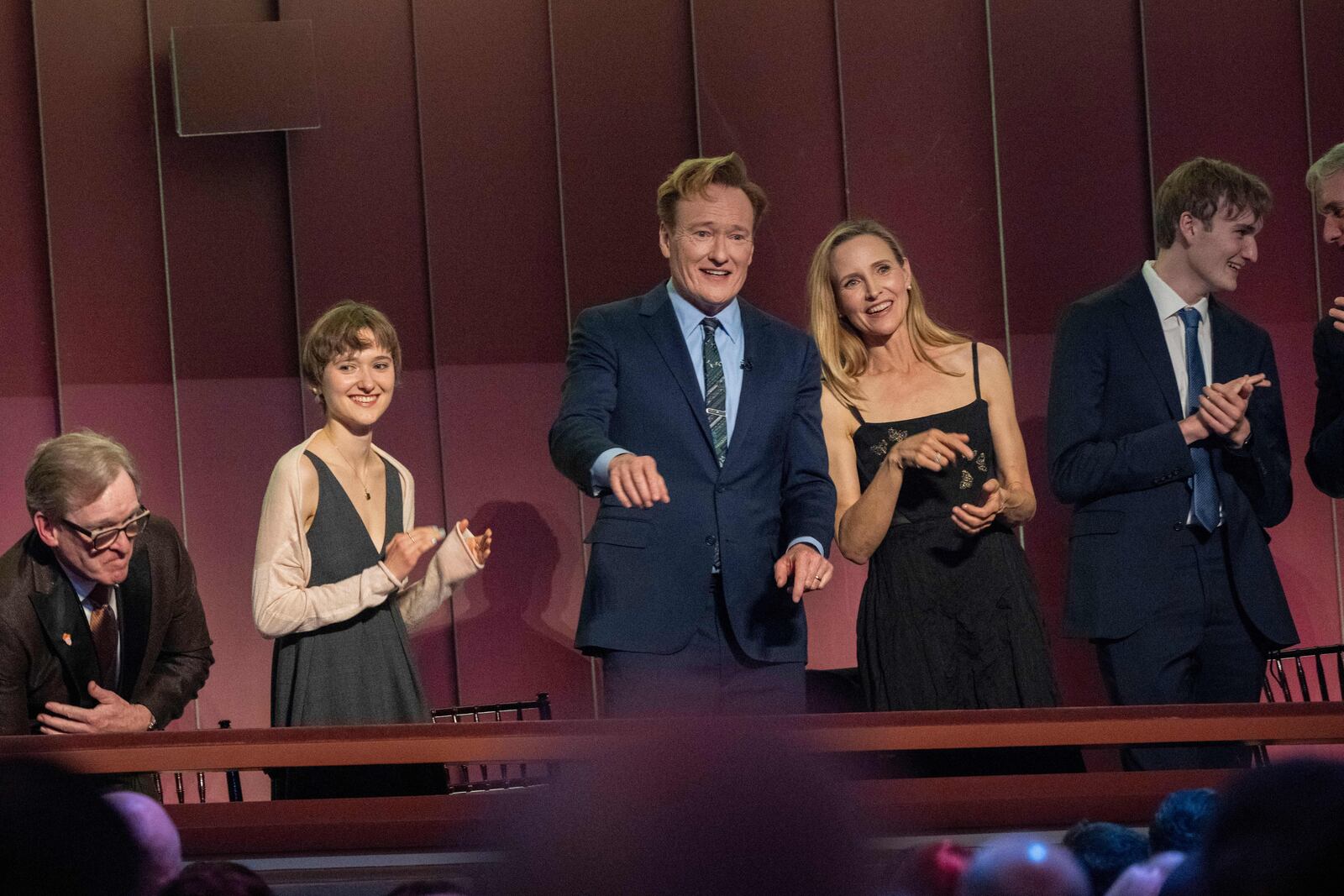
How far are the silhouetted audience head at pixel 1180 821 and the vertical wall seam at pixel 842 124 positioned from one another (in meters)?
2.85

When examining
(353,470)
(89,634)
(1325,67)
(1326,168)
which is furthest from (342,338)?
(1325,67)

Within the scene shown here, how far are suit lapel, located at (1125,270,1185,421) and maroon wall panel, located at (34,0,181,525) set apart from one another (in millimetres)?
2388

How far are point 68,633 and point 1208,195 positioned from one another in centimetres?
211

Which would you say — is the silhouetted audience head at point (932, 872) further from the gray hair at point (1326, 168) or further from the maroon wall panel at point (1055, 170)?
the maroon wall panel at point (1055, 170)

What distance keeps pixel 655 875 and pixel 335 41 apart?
353 cm

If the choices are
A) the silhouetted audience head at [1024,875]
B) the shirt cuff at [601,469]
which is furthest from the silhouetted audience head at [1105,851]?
the shirt cuff at [601,469]

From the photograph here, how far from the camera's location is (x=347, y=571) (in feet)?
8.64

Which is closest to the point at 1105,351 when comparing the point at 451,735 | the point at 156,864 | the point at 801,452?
the point at 801,452

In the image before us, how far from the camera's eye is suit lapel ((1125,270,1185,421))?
258cm

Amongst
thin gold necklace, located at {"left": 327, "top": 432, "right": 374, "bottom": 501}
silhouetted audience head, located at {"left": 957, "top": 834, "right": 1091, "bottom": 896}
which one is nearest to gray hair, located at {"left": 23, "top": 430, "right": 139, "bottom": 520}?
thin gold necklace, located at {"left": 327, "top": 432, "right": 374, "bottom": 501}

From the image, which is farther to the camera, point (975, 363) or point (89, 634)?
point (975, 363)

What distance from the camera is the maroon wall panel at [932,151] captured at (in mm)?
3732

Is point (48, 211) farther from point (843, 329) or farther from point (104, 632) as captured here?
point (843, 329)

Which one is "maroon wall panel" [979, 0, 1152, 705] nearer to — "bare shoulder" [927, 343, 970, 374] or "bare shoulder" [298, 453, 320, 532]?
"bare shoulder" [927, 343, 970, 374]
